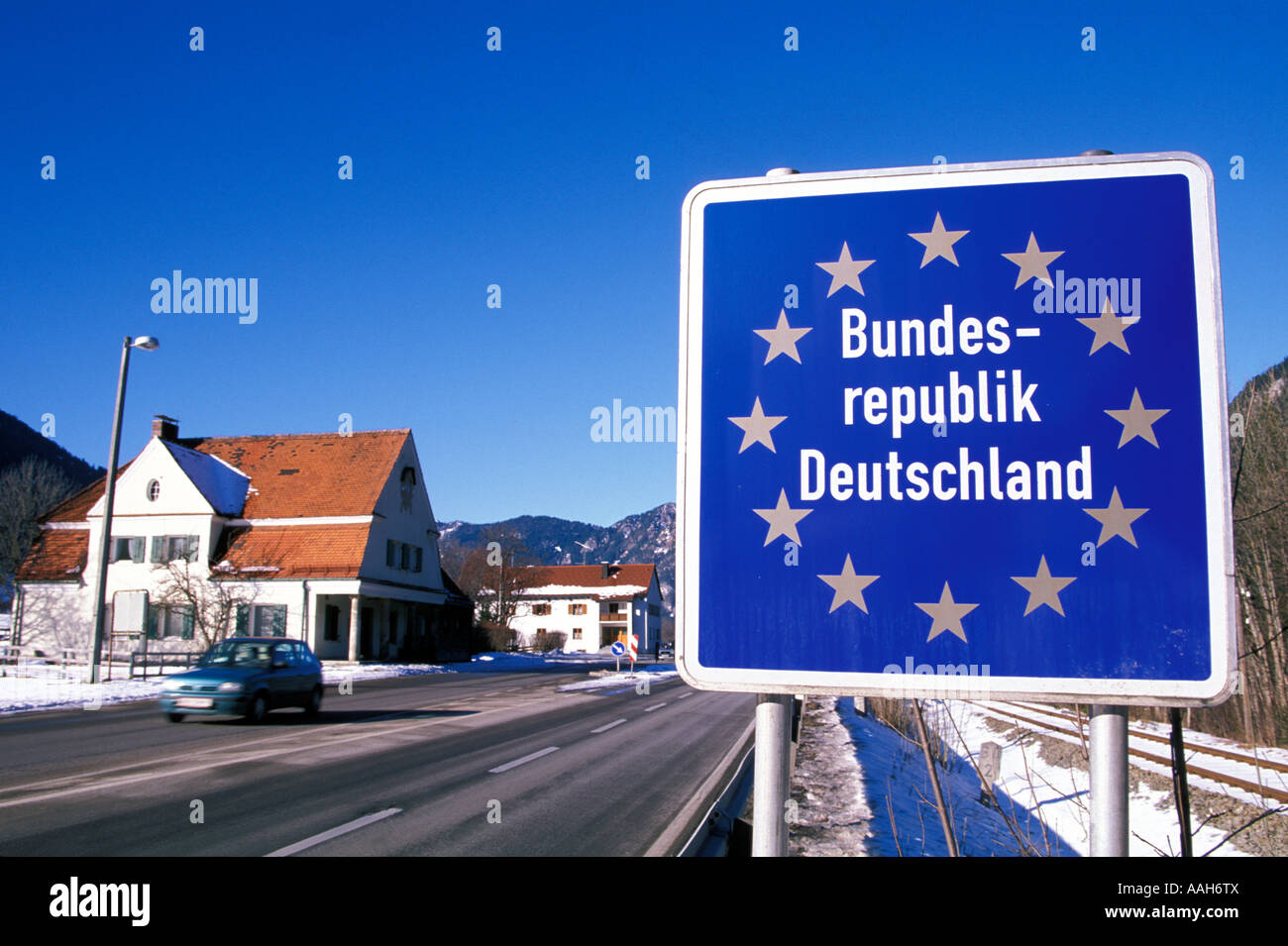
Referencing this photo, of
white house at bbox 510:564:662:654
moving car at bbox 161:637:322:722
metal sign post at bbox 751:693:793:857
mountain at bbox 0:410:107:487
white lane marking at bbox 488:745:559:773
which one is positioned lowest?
white house at bbox 510:564:662:654

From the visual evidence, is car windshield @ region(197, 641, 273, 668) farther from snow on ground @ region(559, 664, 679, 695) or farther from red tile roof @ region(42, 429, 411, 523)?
red tile roof @ region(42, 429, 411, 523)

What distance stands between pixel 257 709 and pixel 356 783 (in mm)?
7260

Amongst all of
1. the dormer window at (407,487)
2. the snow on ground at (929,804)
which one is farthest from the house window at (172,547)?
the snow on ground at (929,804)

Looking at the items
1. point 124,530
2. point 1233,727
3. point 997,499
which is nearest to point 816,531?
point 997,499

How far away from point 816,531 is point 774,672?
0.29 metres

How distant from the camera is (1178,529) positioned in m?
1.63

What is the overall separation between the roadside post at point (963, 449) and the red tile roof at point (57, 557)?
49.6 m

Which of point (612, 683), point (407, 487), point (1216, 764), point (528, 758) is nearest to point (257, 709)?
point (528, 758)

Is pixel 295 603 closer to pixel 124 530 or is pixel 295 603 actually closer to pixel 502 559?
pixel 124 530

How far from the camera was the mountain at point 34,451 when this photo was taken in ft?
382

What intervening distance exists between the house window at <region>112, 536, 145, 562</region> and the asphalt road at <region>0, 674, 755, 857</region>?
27.3 meters

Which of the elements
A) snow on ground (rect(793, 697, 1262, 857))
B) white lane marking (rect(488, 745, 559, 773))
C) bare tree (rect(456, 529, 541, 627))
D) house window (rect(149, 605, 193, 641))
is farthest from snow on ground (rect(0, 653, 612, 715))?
bare tree (rect(456, 529, 541, 627))

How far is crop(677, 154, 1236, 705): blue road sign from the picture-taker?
1.63 metres
